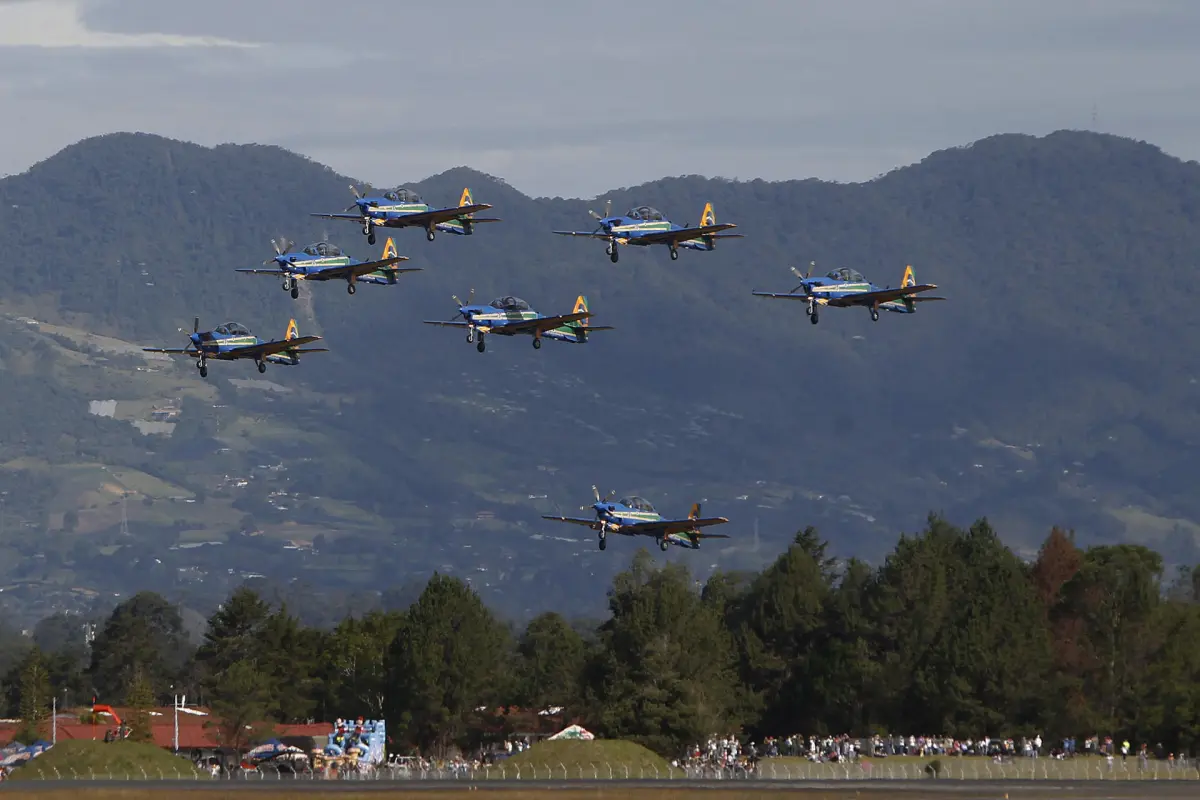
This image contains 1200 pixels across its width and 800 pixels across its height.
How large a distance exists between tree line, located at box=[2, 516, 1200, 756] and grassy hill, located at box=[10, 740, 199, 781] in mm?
34797

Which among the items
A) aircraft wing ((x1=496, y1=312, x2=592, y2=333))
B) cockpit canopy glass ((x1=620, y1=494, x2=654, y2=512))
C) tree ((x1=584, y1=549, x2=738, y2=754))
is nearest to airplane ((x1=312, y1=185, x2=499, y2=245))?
aircraft wing ((x1=496, y1=312, x2=592, y2=333))

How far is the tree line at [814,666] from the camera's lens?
520 feet

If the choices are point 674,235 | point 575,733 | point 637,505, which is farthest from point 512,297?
point 575,733

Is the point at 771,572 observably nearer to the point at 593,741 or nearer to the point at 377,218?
the point at 593,741

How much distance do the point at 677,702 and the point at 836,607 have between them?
34.8 meters

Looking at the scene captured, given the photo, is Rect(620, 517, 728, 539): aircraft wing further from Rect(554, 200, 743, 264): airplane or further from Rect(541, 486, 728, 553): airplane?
Rect(554, 200, 743, 264): airplane

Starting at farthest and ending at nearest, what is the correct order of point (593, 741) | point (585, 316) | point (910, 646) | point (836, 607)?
point (836, 607) → point (910, 646) → point (593, 741) → point (585, 316)

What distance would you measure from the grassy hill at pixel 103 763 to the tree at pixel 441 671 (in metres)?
40.6

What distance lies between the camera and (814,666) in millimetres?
179625

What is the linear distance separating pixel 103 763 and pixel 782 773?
42.9 meters

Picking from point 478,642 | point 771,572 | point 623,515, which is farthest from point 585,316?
point 771,572

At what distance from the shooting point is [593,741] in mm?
137125

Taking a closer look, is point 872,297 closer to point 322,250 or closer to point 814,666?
point 322,250

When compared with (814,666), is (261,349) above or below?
above
